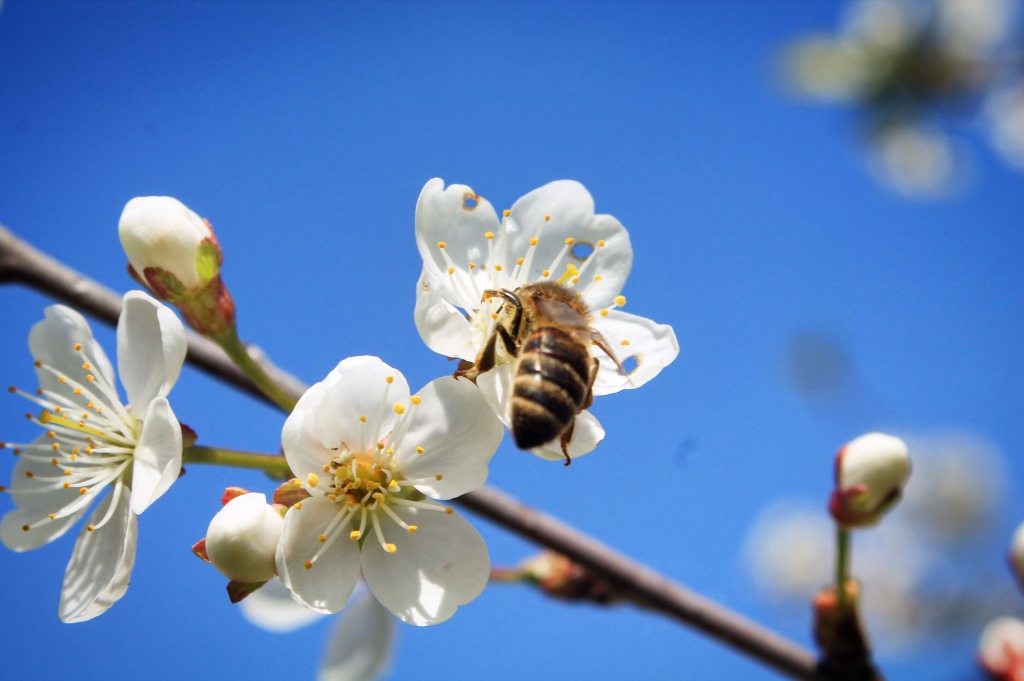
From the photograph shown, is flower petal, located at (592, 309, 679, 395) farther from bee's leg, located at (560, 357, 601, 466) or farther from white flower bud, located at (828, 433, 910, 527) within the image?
white flower bud, located at (828, 433, 910, 527)

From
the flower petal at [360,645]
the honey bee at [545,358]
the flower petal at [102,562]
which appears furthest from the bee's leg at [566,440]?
the flower petal at [360,645]

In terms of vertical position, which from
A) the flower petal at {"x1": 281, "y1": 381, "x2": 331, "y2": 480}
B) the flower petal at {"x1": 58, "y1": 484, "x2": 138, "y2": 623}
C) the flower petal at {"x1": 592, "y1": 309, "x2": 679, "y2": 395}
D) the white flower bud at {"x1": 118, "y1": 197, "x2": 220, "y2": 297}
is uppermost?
the flower petal at {"x1": 592, "y1": 309, "x2": 679, "y2": 395}

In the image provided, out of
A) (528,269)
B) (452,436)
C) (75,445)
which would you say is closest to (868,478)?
(528,269)

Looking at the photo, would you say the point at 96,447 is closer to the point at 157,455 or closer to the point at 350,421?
the point at 157,455

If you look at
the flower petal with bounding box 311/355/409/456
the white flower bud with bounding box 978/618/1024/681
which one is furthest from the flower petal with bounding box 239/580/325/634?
the white flower bud with bounding box 978/618/1024/681

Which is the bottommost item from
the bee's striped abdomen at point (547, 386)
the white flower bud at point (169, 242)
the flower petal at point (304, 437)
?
the flower petal at point (304, 437)

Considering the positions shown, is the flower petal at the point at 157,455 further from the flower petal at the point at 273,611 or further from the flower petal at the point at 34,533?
the flower petal at the point at 273,611
